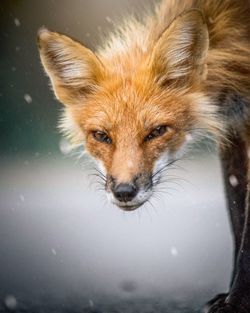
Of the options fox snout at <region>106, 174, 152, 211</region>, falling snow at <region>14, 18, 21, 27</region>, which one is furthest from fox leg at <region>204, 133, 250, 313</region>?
falling snow at <region>14, 18, 21, 27</region>


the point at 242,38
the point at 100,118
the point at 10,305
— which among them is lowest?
the point at 10,305

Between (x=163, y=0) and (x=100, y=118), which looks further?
(x=163, y=0)

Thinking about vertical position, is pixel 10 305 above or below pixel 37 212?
below

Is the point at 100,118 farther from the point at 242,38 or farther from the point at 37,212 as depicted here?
the point at 37,212

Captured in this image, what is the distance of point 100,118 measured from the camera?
2.87 metres

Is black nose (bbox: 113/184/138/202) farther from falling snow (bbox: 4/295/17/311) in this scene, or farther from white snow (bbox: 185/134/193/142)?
falling snow (bbox: 4/295/17/311)

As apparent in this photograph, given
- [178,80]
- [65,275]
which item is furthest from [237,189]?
[65,275]

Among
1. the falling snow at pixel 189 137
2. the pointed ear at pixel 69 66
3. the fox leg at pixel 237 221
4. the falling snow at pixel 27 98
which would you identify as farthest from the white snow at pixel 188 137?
the falling snow at pixel 27 98

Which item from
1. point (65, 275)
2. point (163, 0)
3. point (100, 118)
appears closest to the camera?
point (100, 118)

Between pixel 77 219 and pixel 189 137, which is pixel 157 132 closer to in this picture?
pixel 189 137

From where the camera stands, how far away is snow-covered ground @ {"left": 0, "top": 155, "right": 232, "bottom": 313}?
3.27 m

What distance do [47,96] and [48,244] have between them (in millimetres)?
658

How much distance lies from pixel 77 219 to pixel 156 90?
3.15 feet

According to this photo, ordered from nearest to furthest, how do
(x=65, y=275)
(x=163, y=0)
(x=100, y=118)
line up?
1. (x=100, y=118)
2. (x=163, y=0)
3. (x=65, y=275)
